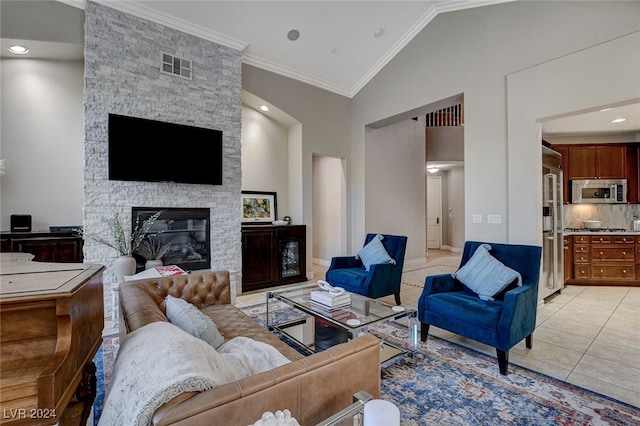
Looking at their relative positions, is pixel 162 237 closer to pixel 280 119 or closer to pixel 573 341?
pixel 280 119

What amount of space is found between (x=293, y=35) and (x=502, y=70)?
10.2ft

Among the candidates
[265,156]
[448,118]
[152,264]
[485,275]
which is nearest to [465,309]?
[485,275]

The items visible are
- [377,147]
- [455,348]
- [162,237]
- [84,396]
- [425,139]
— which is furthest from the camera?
[425,139]

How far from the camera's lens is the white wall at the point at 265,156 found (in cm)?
546

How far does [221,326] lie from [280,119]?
14.2 feet

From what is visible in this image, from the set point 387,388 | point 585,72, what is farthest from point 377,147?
point 387,388

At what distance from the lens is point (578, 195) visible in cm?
561

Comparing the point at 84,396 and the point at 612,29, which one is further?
the point at 612,29

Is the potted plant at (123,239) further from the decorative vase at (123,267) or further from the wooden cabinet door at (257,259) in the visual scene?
the wooden cabinet door at (257,259)

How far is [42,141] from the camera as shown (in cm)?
388

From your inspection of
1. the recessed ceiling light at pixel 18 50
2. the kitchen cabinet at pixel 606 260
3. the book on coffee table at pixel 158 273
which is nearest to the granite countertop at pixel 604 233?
the kitchen cabinet at pixel 606 260

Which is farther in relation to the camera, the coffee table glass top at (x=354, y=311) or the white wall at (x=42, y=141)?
the white wall at (x=42, y=141)

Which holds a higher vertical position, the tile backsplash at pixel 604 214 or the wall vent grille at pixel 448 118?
the wall vent grille at pixel 448 118

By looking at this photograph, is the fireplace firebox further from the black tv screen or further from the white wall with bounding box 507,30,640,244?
the white wall with bounding box 507,30,640,244
